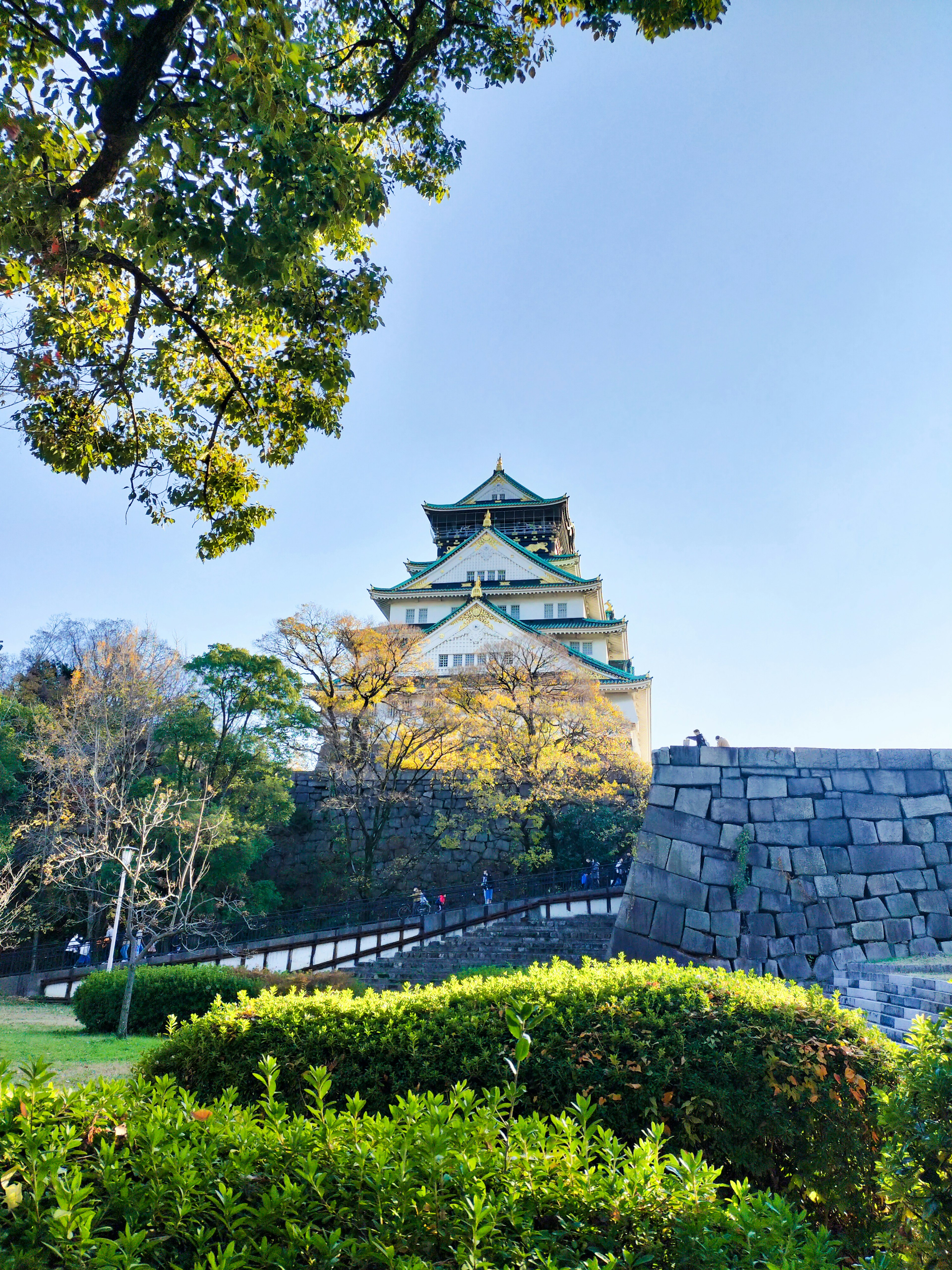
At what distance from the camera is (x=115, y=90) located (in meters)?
3.85

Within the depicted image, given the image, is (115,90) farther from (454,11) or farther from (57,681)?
(57,681)

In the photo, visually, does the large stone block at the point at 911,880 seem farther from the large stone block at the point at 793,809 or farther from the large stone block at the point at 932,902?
the large stone block at the point at 793,809

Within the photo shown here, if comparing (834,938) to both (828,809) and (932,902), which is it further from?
(828,809)

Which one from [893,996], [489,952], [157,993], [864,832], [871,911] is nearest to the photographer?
[893,996]

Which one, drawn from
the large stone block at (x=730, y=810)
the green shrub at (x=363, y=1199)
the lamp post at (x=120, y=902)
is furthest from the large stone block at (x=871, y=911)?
the lamp post at (x=120, y=902)

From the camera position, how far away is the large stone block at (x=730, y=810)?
9688 mm

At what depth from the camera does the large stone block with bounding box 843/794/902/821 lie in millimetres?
9680

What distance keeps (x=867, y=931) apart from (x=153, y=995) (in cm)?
993

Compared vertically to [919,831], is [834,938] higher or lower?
lower

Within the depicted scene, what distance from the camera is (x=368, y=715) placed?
74.1ft

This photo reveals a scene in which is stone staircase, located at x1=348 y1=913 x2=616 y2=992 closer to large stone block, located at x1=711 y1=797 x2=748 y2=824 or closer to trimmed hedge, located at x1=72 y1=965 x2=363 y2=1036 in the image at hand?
trimmed hedge, located at x1=72 y1=965 x2=363 y2=1036

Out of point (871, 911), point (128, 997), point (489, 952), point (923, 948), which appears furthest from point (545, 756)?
point (128, 997)

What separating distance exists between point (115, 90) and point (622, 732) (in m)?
20.1

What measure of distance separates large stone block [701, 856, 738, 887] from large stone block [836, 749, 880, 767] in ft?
6.52
